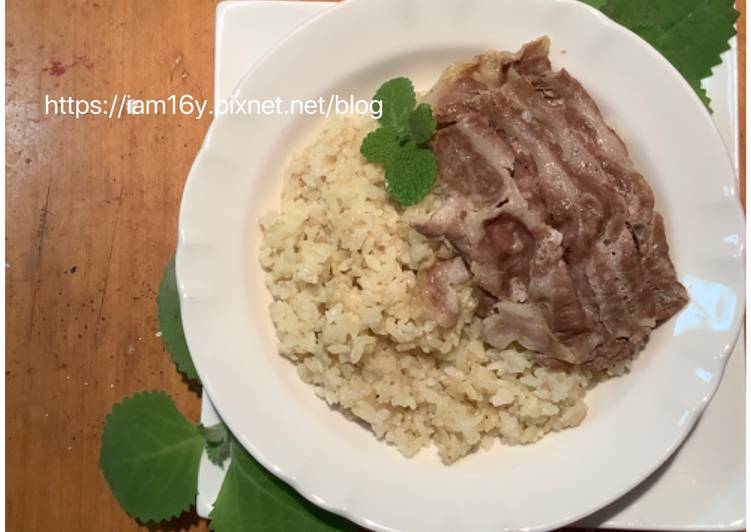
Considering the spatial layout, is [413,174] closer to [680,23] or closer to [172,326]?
[172,326]

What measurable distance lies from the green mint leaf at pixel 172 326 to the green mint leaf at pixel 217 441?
0.75 ft

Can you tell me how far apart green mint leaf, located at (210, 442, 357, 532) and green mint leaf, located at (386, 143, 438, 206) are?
1.15 metres

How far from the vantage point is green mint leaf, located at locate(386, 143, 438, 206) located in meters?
2.44

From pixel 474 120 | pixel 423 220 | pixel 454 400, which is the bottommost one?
pixel 454 400

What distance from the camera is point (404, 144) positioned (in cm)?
247

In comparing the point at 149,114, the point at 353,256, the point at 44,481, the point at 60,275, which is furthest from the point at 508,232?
the point at 44,481

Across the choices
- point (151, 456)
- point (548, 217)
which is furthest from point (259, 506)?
point (548, 217)

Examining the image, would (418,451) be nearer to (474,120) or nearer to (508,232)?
(508,232)

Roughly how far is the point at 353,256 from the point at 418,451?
75cm

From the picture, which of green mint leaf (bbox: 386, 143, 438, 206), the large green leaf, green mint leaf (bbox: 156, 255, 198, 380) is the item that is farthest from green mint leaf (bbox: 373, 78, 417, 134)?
green mint leaf (bbox: 156, 255, 198, 380)

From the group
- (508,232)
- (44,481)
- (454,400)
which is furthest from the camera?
(44,481)

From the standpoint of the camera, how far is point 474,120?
95.4 inches

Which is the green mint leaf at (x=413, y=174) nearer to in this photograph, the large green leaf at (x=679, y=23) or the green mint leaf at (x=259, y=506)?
the large green leaf at (x=679, y=23)

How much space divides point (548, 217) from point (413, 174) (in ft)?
1.60
